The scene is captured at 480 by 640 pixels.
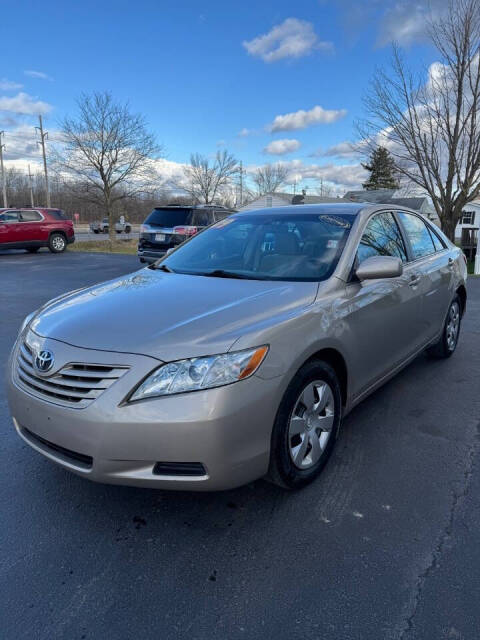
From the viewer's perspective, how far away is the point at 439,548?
2.15 meters

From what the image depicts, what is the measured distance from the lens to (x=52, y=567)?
2053 millimetres

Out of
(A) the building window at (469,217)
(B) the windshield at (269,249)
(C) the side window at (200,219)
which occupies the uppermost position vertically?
(A) the building window at (469,217)

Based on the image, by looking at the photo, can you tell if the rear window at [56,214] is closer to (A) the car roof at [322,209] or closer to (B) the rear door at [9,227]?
(B) the rear door at [9,227]

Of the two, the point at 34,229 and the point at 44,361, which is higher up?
the point at 34,229

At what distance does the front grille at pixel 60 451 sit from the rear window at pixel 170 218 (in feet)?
31.9

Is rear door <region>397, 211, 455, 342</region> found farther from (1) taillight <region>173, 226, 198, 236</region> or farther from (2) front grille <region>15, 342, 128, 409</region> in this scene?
(1) taillight <region>173, 226, 198, 236</region>

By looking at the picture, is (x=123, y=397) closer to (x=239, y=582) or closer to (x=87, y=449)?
(x=87, y=449)

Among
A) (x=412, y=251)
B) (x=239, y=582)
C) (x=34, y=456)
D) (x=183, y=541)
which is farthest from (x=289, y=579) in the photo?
(x=412, y=251)

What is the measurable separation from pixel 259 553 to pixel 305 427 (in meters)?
0.69

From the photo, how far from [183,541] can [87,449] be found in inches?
26.2

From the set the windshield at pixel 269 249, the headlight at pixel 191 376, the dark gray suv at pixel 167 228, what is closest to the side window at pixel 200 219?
the dark gray suv at pixel 167 228

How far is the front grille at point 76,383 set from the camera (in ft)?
6.81

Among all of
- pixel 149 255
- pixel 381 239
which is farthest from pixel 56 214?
pixel 381 239

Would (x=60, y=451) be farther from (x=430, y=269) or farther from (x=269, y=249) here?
(x=430, y=269)
